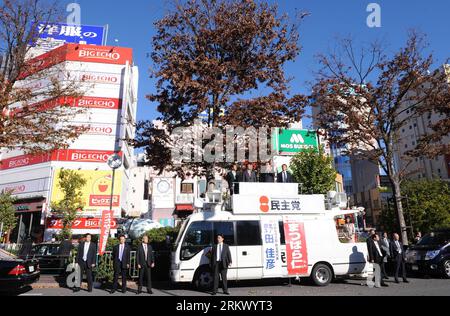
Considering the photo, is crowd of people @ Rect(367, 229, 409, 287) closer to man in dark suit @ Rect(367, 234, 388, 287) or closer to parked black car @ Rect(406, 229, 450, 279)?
man in dark suit @ Rect(367, 234, 388, 287)

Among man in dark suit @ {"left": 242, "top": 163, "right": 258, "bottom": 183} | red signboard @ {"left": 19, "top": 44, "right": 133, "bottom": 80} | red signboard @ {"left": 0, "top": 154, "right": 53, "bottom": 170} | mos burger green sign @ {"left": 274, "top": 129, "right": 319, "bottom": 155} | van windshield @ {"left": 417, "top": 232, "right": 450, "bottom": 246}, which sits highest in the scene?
red signboard @ {"left": 19, "top": 44, "right": 133, "bottom": 80}

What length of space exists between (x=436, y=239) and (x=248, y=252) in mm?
8416

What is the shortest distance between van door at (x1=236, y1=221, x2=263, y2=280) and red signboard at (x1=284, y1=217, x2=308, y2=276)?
953 mm

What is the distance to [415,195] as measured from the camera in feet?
88.9

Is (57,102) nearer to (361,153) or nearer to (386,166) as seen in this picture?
(361,153)

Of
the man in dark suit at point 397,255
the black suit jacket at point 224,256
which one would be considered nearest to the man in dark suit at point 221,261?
the black suit jacket at point 224,256

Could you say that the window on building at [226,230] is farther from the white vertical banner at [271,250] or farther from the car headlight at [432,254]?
the car headlight at [432,254]

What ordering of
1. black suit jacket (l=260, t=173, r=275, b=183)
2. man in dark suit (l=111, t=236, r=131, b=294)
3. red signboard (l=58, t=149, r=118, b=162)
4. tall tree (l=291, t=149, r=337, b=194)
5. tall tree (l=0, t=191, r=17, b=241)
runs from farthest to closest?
red signboard (l=58, t=149, r=118, b=162) < tall tree (l=291, t=149, r=337, b=194) < tall tree (l=0, t=191, r=17, b=241) < black suit jacket (l=260, t=173, r=275, b=183) < man in dark suit (l=111, t=236, r=131, b=294)

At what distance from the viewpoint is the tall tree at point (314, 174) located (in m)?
27.2

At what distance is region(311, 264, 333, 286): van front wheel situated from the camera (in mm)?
11047

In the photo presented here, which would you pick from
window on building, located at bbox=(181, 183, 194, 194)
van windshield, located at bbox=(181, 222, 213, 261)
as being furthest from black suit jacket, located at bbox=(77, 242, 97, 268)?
window on building, located at bbox=(181, 183, 194, 194)

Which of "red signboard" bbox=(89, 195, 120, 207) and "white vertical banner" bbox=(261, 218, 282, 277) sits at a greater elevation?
"red signboard" bbox=(89, 195, 120, 207)

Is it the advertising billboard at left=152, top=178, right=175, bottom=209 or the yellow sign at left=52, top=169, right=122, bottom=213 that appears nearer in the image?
the yellow sign at left=52, top=169, right=122, bottom=213

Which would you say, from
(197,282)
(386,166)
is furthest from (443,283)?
(197,282)
